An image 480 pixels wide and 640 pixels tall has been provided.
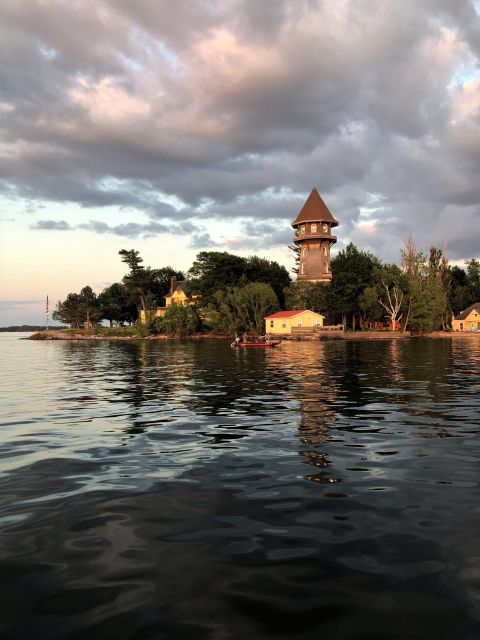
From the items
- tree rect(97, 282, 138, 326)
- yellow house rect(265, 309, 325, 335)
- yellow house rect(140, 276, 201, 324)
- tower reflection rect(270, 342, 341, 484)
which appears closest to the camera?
tower reflection rect(270, 342, 341, 484)

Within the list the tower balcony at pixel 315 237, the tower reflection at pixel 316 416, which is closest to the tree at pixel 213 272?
the tower balcony at pixel 315 237

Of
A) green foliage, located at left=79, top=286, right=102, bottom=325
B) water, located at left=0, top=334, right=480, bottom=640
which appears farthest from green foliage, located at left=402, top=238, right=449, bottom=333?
green foliage, located at left=79, top=286, right=102, bottom=325

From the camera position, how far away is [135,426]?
41.7ft

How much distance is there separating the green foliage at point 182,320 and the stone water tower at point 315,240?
2317 centimetres

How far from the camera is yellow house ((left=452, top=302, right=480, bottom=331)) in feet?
355

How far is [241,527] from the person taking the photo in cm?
600

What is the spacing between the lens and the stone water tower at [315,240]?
9475 centimetres

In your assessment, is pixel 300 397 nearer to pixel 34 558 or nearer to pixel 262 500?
pixel 262 500

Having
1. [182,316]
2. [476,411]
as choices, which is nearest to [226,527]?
[476,411]

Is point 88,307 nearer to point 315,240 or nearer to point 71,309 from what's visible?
point 71,309

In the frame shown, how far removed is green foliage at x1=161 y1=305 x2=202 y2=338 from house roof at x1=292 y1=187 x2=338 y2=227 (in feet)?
93.9

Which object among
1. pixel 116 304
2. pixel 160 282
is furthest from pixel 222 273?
pixel 116 304

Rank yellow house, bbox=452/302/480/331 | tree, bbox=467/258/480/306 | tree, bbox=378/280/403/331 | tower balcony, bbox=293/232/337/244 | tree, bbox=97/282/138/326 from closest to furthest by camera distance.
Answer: tree, bbox=378/280/403/331 → tower balcony, bbox=293/232/337/244 → yellow house, bbox=452/302/480/331 → tree, bbox=467/258/480/306 → tree, bbox=97/282/138/326

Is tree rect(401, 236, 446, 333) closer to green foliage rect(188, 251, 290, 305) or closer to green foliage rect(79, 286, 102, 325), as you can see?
green foliage rect(188, 251, 290, 305)
